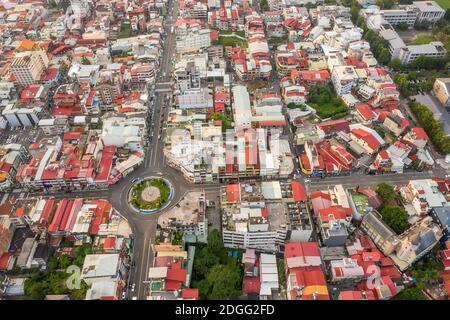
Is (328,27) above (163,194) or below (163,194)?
above

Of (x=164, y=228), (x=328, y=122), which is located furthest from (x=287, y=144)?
(x=164, y=228)

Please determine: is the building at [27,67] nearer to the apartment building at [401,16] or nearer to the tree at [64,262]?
the tree at [64,262]

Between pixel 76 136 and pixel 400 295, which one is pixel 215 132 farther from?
pixel 400 295

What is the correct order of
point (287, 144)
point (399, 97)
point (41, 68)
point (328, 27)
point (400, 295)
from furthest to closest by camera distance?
point (328, 27)
point (41, 68)
point (399, 97)
point (287, 144)
point (400, 295)

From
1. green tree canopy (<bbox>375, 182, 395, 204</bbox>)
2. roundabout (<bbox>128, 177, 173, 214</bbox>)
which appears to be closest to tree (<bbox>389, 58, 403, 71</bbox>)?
green tree canopy (<bbox>375, 182, 395, 204</bbox>)
